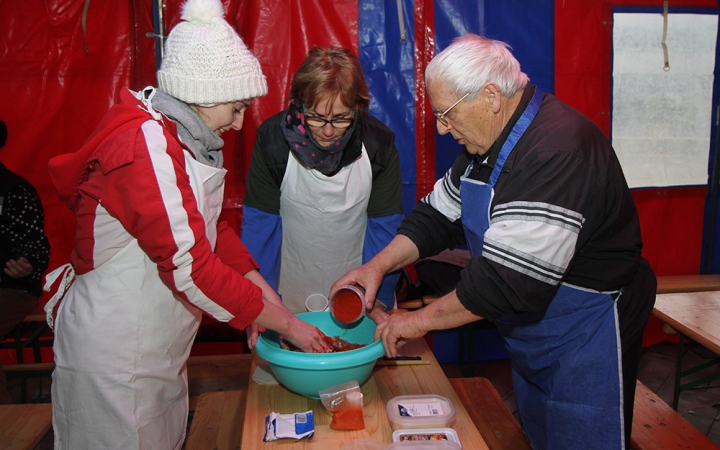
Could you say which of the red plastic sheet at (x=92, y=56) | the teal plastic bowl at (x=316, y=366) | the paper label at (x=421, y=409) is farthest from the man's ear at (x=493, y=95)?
the red plastic sheet at (x=92, y=56)

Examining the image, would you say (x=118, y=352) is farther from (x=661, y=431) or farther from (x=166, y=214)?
(x=661, y=431)

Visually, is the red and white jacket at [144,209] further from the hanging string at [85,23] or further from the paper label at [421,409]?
the hanging string at [85,23]

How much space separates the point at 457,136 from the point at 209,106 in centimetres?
76

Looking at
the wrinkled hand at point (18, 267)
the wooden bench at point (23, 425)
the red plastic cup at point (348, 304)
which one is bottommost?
the wooden bench at point (23, 425)

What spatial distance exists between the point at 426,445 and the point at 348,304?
2.13 ft

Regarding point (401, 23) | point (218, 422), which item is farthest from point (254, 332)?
point (401, 23)

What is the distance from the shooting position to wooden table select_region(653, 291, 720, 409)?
8.27 feet

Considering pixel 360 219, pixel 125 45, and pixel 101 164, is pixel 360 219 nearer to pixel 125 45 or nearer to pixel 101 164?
pixel 101 164

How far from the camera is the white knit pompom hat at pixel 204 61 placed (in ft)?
5.16

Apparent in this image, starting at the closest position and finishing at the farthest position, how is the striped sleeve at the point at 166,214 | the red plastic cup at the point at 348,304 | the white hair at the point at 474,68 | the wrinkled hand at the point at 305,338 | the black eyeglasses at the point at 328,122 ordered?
the striped sleeve at the point at 166,214 → the white hair at the point at 474,68 → the wrinkled hand at the point at 305,338 → the red plastic cup at the point at 348,304 → the black eyeglasses at the point at 328,122

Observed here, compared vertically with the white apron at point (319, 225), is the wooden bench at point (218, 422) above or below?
below

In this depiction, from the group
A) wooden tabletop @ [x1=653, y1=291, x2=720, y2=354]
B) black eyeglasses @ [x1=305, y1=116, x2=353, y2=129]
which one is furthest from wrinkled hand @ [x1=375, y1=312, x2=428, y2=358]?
wooden tabletop @ [x1=653, y1=291, x2=720, y2=354]

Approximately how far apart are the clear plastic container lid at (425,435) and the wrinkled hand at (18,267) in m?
2.74

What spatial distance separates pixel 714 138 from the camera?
13.3 feet
